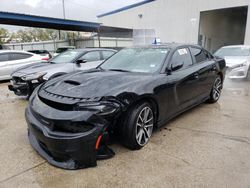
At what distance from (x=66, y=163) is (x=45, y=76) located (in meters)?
3.38

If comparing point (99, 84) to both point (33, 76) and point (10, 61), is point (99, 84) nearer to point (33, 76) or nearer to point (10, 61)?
point (33, 76)

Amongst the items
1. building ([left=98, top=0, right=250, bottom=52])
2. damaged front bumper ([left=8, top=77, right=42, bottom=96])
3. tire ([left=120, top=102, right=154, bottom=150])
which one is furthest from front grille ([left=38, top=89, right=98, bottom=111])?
building ([left=98, top=0, right=250, bottom=52])

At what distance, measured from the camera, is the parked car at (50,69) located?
17.3 ft

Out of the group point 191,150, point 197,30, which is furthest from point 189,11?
point 191,150

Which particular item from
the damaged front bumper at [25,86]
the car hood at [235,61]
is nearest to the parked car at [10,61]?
the damaged front bumper at [25,86]

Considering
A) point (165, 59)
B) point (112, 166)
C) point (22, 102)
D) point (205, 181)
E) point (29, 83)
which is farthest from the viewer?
point (22, 102)

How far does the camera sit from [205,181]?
7.88 ft

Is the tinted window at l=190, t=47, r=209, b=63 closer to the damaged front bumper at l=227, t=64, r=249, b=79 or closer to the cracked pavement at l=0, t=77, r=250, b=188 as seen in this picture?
the cracked pavement at l=0, t=77, r=250, b=188

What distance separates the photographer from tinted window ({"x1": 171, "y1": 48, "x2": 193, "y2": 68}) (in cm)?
376

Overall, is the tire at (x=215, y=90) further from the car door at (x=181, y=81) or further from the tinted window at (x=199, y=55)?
the car door at (x=181, y=81)

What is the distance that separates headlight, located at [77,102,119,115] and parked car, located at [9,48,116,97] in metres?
3.22

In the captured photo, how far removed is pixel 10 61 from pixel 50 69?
3.95 meters

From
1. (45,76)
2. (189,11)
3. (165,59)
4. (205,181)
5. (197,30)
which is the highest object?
(189,11)

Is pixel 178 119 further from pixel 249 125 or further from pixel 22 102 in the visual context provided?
pixel 22 102
